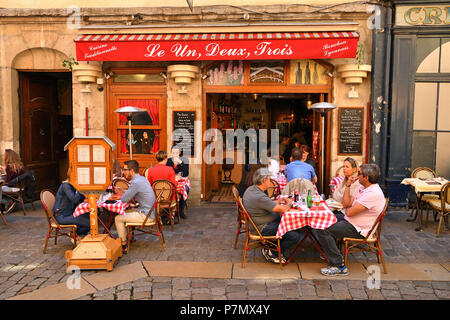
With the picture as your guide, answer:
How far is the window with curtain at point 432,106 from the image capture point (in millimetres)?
7738

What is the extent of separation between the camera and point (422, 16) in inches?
298

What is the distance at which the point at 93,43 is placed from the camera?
300 inches

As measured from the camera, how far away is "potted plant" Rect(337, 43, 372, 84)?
7.61m

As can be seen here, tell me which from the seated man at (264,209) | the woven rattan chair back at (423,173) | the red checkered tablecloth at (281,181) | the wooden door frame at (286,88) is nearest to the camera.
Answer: the seated man at (264,209)

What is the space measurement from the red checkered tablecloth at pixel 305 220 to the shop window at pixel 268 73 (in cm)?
434

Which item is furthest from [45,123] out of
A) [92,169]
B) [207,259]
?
[207,259]

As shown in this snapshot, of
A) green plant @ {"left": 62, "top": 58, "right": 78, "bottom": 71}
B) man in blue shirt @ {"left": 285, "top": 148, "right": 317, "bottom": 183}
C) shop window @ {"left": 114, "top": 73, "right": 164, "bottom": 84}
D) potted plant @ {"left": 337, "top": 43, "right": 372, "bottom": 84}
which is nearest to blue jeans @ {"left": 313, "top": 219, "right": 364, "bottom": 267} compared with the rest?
man in blue shirt @ {"left": 285, "top": 148, "right": 317, "bottom": 183}

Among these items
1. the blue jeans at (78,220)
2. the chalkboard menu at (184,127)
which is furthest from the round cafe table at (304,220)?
the chalkboard menu at (184,127)

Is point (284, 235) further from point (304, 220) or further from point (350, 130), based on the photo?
point (350, 130)

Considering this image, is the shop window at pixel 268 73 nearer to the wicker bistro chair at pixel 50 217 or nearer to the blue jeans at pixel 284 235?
the blue jeans at pixel 284 235

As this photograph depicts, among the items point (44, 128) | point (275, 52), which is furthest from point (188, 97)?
point (44, 128)

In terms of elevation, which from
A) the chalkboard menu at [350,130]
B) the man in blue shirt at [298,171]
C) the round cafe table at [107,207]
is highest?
the chalkboard menu at [350,130]
